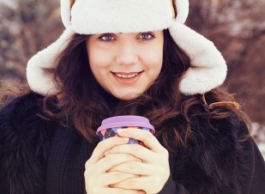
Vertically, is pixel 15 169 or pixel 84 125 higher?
pixel 84 125

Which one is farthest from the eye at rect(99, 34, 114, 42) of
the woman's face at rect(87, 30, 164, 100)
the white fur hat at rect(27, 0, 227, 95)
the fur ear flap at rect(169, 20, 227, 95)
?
the fur ear flap at rect(169, 20, 227, 95)

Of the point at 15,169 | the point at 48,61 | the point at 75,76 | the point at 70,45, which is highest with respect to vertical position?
the point at 70,45

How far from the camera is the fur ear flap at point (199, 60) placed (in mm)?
1285

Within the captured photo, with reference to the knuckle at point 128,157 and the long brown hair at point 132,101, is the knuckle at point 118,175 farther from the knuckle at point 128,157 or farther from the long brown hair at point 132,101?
the long brown hair at point 132,101

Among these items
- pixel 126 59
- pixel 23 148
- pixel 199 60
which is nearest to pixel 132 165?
pixel 126 59

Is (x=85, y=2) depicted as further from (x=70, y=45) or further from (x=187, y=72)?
(x=187, y=72)

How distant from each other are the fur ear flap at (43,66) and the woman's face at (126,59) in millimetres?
232

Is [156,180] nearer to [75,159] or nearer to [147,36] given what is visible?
[75,159]

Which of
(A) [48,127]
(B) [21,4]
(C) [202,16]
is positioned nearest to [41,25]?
(B) [21,4]

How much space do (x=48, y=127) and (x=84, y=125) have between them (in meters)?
0.21

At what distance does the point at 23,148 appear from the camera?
116 centimetres

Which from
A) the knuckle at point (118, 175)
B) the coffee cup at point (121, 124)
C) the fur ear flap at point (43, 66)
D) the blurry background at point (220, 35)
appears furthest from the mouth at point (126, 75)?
the blurry background at point (220, 35)

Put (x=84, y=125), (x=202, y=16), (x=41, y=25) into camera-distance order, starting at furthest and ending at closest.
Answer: (x=41, y=25)
(x=202, y=16)
(x=84, y=125)

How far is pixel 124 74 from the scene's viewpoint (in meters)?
1.23
